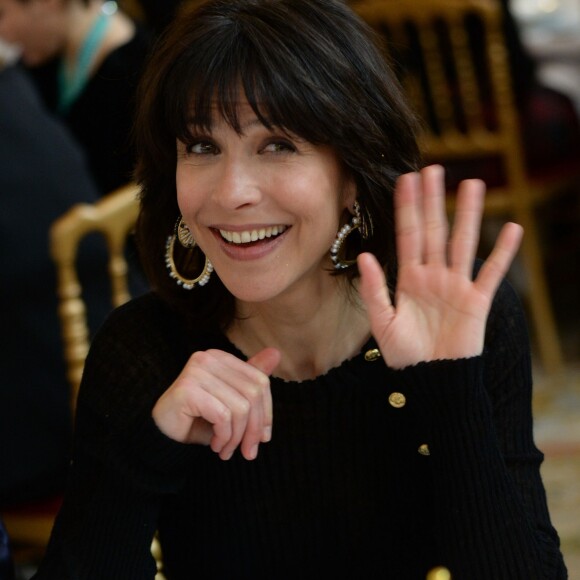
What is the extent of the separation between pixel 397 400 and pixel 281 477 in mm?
181

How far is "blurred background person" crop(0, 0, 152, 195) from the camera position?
2807 millimetres

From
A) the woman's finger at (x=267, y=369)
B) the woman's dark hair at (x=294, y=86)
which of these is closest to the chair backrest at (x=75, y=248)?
the woman's dark hair at (x=294, y=86)

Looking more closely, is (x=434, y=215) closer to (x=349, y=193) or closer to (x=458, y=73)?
(x=349, y=193)

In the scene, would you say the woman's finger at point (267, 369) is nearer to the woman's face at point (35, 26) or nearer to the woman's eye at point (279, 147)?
the woman's eye at point (279, 147)

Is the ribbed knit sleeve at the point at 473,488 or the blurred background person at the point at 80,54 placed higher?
the blurred background person at the point at 80,54

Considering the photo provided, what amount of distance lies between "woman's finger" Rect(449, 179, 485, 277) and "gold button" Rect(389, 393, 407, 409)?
0.19 meters

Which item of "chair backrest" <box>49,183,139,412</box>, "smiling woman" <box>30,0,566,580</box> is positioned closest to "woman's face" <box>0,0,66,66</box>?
"chair backrest" <box>49,183,139,412</box>

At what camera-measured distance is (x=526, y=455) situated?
133 cm

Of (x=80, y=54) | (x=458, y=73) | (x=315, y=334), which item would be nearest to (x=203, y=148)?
(x=315, y=334)

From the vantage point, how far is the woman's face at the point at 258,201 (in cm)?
123

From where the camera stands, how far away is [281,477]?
139cm

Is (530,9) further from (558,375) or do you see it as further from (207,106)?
(207,106)

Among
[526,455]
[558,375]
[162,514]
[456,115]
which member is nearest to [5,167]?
[162,514]

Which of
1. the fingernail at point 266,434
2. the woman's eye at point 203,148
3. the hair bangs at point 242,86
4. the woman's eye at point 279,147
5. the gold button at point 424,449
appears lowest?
the gold button at point 424,449
